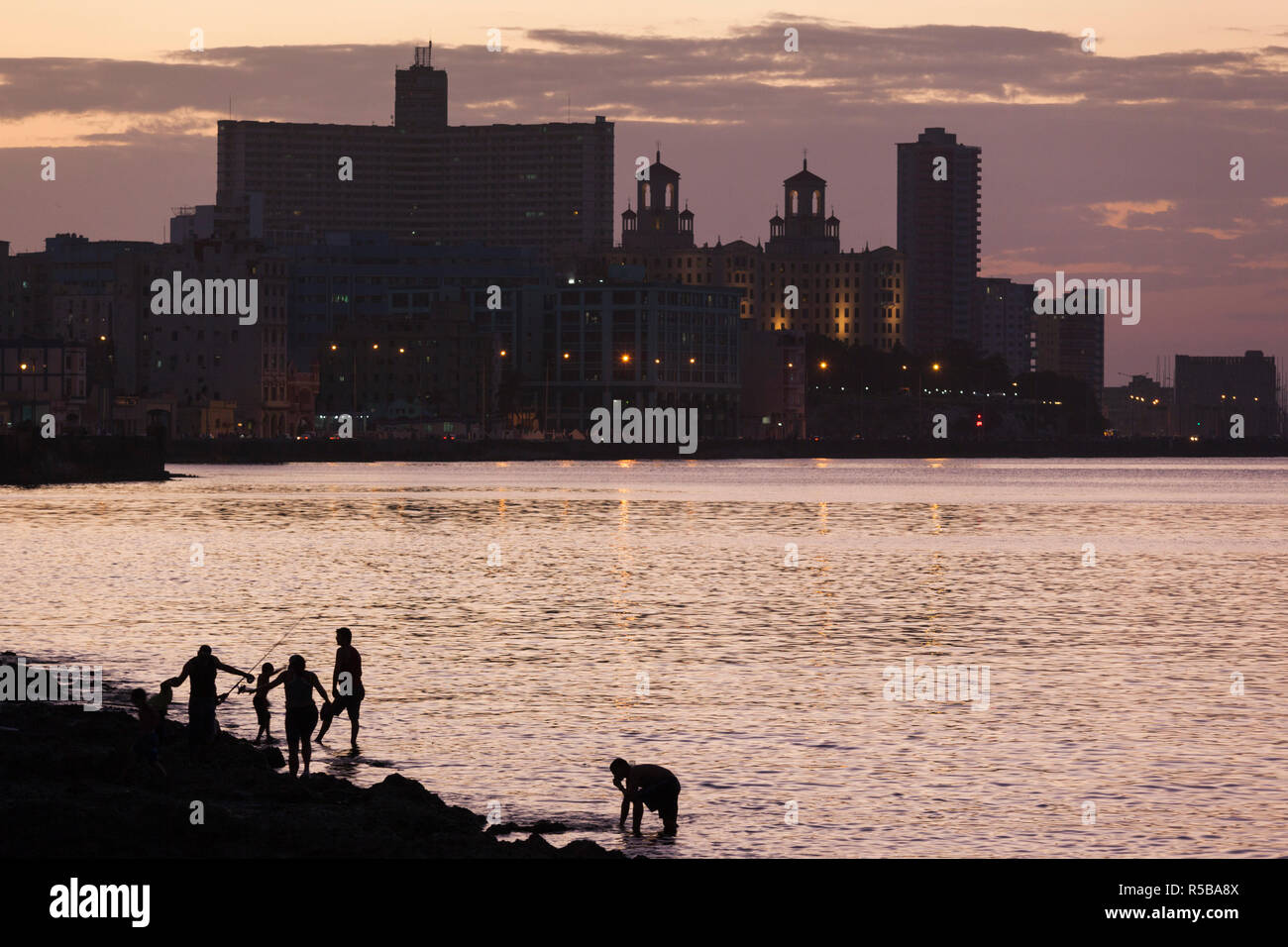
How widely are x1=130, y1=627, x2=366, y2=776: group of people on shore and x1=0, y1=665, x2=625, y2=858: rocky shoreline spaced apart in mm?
416

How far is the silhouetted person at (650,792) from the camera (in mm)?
28594

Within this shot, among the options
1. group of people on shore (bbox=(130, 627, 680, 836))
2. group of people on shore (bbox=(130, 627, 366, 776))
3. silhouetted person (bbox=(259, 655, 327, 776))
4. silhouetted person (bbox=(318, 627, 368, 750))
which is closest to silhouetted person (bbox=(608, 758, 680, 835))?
group of people on shore (bbox=(130, 627, 680, 836))

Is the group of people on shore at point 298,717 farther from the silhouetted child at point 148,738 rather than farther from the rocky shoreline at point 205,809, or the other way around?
the rocky shoreline at point 205,809

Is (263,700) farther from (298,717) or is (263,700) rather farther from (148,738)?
(148,738)

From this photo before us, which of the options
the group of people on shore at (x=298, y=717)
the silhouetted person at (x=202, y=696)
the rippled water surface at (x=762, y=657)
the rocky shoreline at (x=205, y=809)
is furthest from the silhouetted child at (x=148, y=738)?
the rippled water surface at (x=762, y=657)

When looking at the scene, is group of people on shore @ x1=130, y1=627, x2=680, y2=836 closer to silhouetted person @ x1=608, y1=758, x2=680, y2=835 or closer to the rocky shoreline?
silhouetted person @ x1=608, y1=758, x2=680, y2=835

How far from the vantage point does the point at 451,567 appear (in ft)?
291

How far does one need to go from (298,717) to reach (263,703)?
316cm

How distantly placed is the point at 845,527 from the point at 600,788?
96091mm

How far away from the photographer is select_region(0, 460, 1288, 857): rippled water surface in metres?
31.3

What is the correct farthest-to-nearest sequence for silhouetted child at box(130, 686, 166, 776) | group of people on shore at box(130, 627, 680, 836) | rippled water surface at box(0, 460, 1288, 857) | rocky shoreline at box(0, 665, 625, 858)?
rippled water surface at box(0, 460, 1288, 857) → silhouetted child at box(130, 686, 166, 776) → group of people on shore at box(130, 627, 680, 836) → rocky shoreline at box(0, 665, 625, 858)

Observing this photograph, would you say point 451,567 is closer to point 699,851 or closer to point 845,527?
point 845,527

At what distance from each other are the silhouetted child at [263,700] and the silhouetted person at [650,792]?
8.30 m
